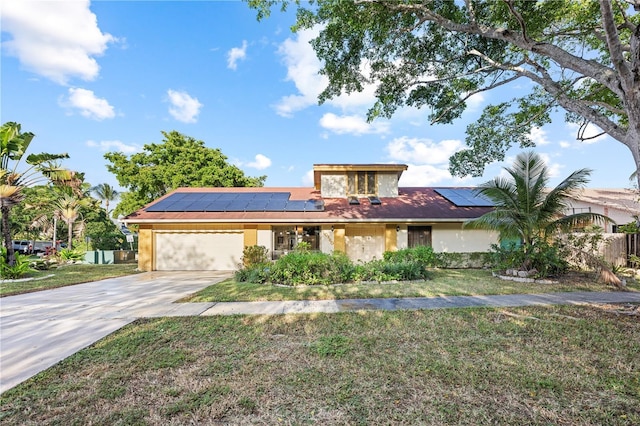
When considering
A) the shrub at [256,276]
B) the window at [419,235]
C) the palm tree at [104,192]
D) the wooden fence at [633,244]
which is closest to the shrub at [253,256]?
the shrub at [256,276]

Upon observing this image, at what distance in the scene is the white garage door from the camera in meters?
13.9

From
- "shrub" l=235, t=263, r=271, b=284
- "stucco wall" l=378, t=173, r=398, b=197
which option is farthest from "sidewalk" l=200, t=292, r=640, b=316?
"stucco wall" l=378, t=173, r=398, b=197

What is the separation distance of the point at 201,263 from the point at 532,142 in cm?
→ 1495

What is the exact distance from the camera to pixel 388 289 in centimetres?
776

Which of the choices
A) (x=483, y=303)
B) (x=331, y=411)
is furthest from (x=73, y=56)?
(x=483, y=303)

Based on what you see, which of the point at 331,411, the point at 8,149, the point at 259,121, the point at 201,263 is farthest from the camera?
the point at 259,121

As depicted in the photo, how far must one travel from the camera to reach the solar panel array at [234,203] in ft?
46.6

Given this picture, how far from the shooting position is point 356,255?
1464 cm

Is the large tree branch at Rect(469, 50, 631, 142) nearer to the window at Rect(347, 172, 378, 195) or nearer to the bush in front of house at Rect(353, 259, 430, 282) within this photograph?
the bush in front of house at Rect(353, 259, 430, 282)

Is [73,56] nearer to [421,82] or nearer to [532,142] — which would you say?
[421,82]

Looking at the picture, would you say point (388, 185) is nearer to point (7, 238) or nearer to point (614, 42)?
point (614, 42)

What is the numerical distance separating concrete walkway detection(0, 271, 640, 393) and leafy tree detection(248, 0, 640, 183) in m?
4.29

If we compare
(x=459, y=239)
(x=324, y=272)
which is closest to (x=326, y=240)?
(x=324, y=272)

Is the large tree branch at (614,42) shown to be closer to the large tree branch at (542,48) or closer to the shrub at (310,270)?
the large tree branch at (542,48)
